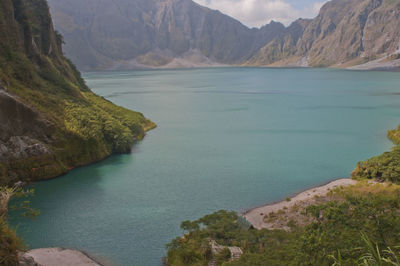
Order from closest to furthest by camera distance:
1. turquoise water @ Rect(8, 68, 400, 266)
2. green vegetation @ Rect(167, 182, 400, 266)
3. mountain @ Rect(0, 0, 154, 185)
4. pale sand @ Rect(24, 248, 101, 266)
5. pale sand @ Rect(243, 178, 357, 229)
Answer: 1. green vegetation @ Rect(167, 182, 400, 266)
2. pale sand @ Rect(24, 248, 101, 266)
3. turquoise water @ Rect(8, 68, 400, 266)
4. pale sand @ Rect(243, 178, 357, 229)
5. mountain @ Rect(0, 0, 154, 185)

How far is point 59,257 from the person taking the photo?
83.6ft

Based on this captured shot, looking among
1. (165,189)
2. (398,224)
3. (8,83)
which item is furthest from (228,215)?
(8,83)

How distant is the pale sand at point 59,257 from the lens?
2448 cm

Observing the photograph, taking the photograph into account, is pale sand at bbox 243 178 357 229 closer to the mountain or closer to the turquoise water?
the turquoise water

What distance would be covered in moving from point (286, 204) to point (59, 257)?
20.1 m

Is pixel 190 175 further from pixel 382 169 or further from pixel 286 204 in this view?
pixel 382 169

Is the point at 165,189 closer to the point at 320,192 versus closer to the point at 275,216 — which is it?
the point at 275,216

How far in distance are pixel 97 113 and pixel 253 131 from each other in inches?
1164

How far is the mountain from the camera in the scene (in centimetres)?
4119

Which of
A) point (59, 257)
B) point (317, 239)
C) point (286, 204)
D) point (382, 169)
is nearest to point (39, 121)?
point (59, 257)

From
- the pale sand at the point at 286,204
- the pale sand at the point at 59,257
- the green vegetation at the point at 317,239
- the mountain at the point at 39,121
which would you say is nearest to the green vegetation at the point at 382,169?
the pale sand at the point at 286,204

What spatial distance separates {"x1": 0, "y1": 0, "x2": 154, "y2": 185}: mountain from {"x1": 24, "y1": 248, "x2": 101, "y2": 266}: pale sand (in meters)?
15.5

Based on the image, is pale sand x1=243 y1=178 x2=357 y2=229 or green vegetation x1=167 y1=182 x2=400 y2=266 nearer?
green vegetation x1=167 y1=182 x2=400 y2=266

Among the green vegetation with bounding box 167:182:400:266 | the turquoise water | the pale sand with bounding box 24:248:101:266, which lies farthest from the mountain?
the green vegetation with bounding box 167:182:400:266
